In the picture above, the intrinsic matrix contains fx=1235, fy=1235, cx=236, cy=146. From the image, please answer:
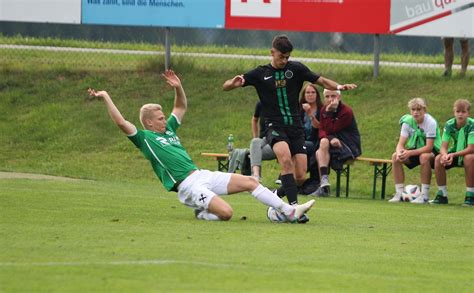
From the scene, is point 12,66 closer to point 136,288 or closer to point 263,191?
point 263,191

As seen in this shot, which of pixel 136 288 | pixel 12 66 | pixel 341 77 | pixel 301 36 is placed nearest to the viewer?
pixel 136 288

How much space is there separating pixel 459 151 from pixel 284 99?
14.9 ft

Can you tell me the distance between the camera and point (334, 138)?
18.1 metres

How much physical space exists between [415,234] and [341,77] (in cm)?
1337

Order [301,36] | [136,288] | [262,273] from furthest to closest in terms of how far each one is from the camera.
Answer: [301,36]
[262,273]
[136,288]

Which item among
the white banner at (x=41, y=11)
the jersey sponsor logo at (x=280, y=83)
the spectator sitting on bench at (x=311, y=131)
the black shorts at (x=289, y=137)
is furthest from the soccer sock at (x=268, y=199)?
the white banner at (x=41, y=11)

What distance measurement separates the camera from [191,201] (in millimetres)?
12312

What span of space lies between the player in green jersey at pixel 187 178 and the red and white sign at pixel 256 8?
1164 centimetres

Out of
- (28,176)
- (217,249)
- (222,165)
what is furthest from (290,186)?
(28,176)

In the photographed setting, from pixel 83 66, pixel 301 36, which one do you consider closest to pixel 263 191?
pixel 83 66

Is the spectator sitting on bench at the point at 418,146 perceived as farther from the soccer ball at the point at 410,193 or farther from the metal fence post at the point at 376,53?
the metal fence post at the point at 376,53

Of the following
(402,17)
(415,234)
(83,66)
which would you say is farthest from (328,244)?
(83,66)

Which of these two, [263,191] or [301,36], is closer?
[263,191]

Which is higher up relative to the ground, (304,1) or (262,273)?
(304,1)
